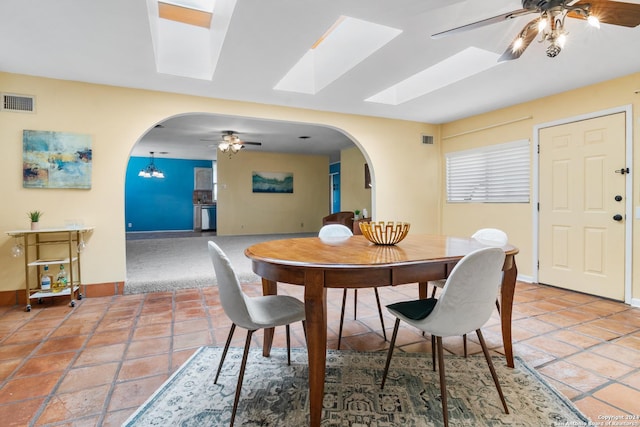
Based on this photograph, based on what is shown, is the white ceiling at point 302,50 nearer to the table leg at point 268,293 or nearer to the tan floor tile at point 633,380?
the table leg at point 268,293

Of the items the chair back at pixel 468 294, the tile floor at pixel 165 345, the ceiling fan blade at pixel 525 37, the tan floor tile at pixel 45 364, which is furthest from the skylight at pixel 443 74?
the tan floor tile at pixel 45 364

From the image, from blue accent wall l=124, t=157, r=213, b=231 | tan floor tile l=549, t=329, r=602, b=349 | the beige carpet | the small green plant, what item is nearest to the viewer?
tan floor tile l=549, t=329, r=602, b=349

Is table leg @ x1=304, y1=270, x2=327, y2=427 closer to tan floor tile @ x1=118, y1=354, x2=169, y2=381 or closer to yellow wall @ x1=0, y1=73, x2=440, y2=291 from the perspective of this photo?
tan floor tile @ x1=118, y1=354, x2=169, y2=381

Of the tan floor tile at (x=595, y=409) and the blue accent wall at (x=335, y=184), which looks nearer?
the tan floor tile at (x=595, y=409)

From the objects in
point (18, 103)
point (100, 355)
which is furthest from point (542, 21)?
point (18, 103)

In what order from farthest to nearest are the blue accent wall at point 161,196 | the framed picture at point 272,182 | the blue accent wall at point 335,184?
the blue accent wall at point 335,184
the blue accent wall at point 161,196
the framed picture at point 272,182

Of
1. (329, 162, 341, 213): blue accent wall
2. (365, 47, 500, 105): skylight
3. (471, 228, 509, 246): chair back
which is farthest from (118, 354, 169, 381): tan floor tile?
(329, 162, 341, 213): blue accent wall

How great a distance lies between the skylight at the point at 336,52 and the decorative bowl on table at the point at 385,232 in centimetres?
150

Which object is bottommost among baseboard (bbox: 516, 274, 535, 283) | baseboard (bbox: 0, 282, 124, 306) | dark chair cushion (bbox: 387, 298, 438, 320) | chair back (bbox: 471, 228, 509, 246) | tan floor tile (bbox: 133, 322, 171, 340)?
tan floor tile (bbox: 133, 322, 171, 340)

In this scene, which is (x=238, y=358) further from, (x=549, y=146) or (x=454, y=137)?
(x=454, y=137)

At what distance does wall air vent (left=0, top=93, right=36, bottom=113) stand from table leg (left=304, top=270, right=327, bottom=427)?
3613 millimetres

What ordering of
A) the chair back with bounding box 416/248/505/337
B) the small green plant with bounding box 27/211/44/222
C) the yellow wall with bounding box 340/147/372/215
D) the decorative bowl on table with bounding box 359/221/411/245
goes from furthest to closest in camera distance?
the yellow wall with bounding box 340/147/372/215 → the small green plant with bounding box 27/211/44/222 → the decorative bowl on table with bounding box 359/221/411/245 → the chair back with bounding box 416/248/505/337

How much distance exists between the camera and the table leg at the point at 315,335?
1.42 metres

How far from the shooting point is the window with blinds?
4.20 metres
